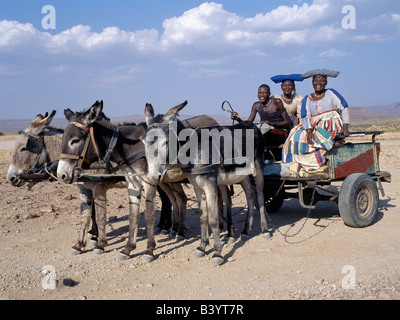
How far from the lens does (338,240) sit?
6.72 metres

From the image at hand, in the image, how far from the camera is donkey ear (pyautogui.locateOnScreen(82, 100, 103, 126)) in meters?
5.92

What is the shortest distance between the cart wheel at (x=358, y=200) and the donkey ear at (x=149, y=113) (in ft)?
11.7

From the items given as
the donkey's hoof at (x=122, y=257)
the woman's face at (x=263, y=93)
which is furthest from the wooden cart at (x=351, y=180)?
the donkey's hoof at (x=122, y=257)

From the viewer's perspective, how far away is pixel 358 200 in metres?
7.21

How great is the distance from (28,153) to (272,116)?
182 inches

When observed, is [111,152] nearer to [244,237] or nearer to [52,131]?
[52,131]

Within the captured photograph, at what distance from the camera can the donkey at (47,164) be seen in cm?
675

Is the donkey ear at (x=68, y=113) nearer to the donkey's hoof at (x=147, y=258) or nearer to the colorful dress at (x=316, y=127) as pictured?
the donkey's hoof at (x=147, y=258)

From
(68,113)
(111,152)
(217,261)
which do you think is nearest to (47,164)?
(68,113)

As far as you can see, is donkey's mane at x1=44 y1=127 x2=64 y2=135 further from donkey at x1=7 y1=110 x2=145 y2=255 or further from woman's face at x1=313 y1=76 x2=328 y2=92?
woman's face at x1=313 y1=76 x2=328 y2=92

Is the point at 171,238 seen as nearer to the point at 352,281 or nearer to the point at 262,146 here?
the point at 262,146

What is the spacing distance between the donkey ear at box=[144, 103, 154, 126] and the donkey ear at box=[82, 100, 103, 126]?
694 millimetres

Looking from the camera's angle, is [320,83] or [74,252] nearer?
[74,252]
